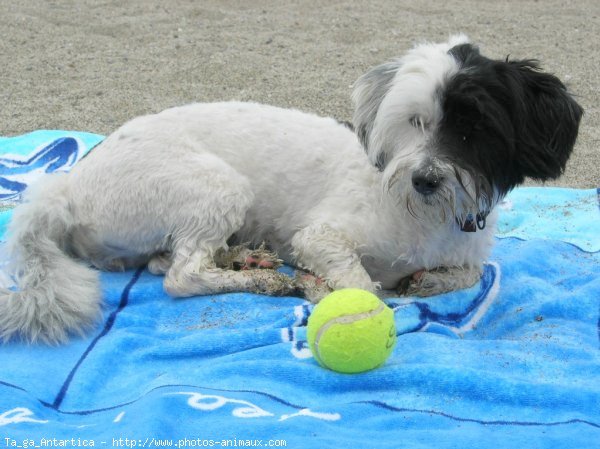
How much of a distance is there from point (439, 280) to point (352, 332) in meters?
0.99

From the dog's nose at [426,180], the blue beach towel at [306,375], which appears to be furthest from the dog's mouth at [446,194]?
the blue beach towel at [306,375]

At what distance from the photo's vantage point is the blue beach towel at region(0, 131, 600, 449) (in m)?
2.35

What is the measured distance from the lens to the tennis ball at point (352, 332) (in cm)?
258

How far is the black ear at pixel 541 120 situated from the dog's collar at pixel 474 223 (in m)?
0.28

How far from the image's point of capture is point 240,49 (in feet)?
25.6

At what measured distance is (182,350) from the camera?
2.97 metres

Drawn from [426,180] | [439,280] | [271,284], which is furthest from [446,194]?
[271,284]

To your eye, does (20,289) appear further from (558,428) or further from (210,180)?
(558,428)

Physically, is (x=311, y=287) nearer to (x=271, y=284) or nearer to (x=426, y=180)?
(x=271, y=284)

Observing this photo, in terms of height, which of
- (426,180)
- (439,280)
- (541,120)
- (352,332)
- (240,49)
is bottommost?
(439,280)

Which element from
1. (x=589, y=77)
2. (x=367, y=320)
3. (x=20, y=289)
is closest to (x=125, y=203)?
(x=20, y=289)

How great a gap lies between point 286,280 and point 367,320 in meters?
0.98

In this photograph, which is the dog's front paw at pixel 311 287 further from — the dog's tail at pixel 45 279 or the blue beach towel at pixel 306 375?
the dog's tail at pixel 45 279

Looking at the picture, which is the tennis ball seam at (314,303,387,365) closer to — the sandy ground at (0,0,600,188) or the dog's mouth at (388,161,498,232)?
the dog's mouth at (388,161,498,232)
